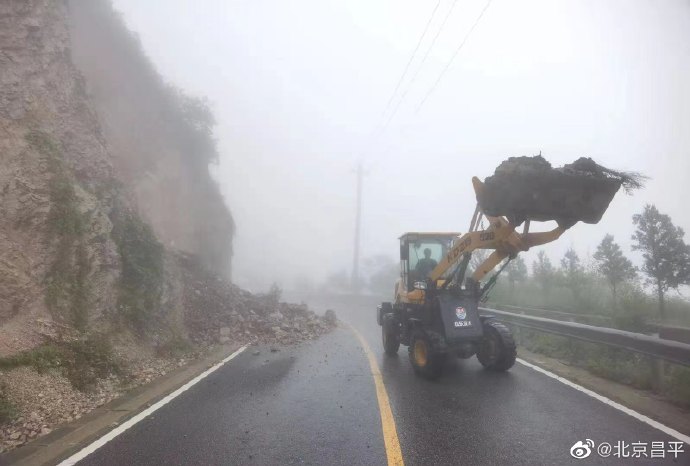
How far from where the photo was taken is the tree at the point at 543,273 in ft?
76.2

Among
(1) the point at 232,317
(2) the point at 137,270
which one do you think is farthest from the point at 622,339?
(1) the point at 232,317

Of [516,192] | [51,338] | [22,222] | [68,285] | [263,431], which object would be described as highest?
[516,192]

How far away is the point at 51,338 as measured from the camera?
21.0ft

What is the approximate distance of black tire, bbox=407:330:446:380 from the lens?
23.5ft

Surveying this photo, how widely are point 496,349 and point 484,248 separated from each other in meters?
1.91

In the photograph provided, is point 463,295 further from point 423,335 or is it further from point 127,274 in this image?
point 127,274

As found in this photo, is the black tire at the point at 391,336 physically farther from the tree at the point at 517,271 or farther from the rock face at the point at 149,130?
the tree at the point at 517,271

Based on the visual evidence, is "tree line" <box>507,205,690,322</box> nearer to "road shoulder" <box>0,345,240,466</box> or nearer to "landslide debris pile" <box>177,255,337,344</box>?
"landslide debris pile" <box>177,255,337,344</box>

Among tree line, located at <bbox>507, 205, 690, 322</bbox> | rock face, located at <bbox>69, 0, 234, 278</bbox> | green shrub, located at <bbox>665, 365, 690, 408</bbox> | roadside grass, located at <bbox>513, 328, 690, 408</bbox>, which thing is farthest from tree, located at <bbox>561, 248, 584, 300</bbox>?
rock face, located at <bbox>69, 0, 234, 278</bbox>

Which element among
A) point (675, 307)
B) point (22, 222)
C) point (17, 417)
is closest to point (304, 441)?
point (17, 417)

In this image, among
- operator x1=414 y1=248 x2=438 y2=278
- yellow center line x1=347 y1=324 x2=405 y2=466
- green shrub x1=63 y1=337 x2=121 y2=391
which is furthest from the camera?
operator x1=414 y1=248 x2=438 y2=278

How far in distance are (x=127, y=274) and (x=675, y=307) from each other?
2032 centimetres

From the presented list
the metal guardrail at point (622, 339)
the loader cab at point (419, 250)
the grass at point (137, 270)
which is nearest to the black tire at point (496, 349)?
the metal guardrail at point (622, 339)

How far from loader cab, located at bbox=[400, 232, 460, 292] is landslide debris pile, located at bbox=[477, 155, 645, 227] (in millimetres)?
3684
